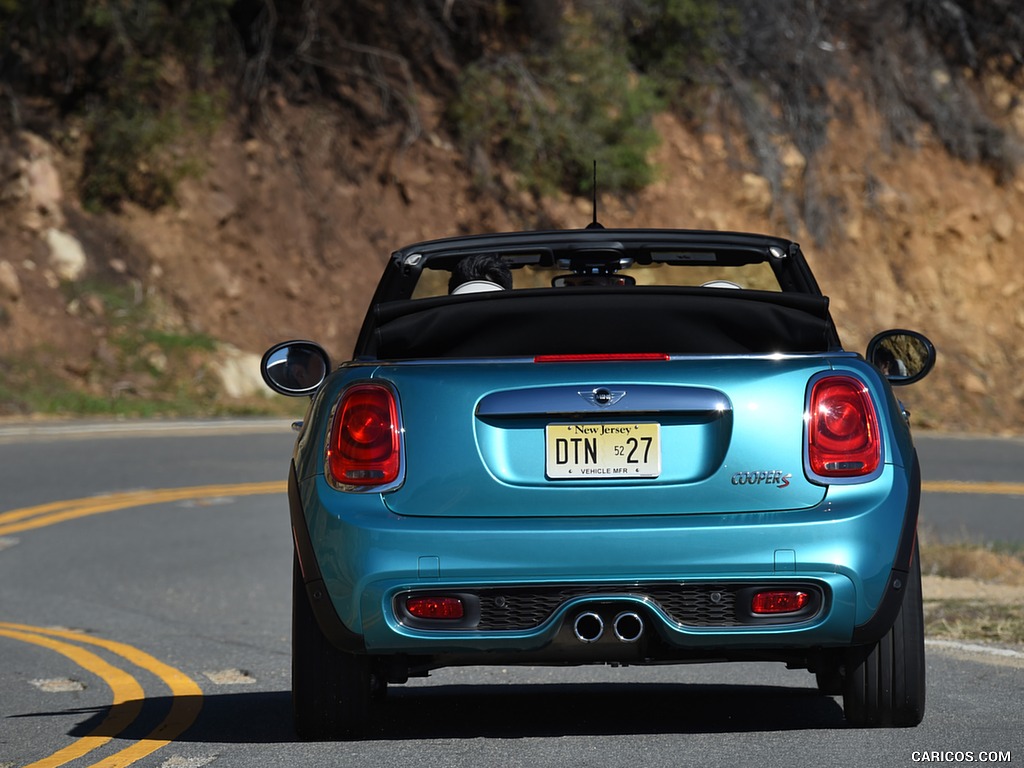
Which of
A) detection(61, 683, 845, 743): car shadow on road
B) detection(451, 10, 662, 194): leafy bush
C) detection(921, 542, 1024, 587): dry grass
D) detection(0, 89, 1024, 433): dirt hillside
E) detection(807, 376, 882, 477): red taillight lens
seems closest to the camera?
detection(807, 376, 882, 477): red taillight lens

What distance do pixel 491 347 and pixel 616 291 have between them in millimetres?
432

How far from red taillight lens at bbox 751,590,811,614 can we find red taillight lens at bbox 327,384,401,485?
1092 mm

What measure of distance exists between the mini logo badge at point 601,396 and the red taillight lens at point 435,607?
26.9 inches

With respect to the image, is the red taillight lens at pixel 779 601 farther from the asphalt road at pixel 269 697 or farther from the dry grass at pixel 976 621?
the dry grass at pixel 976 621

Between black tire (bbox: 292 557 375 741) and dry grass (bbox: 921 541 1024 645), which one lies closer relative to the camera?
black tire (bbox: 292 557 375 741)

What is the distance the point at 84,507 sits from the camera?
51.2ft

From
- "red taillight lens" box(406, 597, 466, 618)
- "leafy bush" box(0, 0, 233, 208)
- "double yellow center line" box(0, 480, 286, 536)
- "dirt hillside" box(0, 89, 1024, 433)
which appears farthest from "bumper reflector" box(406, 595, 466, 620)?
"leafy bush" box(0, 0, 233, 208)

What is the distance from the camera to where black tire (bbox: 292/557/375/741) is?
543 centimetres

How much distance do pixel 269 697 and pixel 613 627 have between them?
219 centimetres

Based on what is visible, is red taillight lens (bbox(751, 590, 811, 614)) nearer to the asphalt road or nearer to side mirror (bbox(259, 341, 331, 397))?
the asphalt road

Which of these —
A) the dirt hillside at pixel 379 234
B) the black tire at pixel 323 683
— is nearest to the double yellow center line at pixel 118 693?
the black tire at pixel 323 683

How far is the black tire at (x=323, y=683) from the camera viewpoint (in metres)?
5.43

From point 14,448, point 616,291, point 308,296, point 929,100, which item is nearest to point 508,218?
point 308,296

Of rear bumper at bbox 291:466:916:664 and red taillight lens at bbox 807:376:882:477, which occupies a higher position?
Answer: red taillight lens at bbox 807:376:882:477
